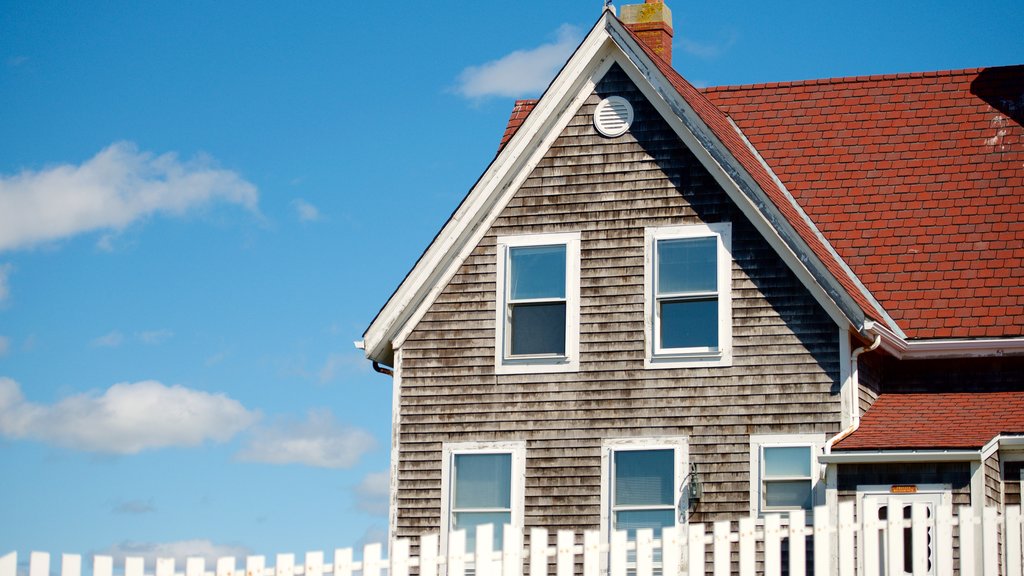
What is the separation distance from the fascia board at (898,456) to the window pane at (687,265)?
2.91 metres

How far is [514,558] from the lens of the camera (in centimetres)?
1193

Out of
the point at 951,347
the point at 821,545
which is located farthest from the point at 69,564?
the point at 951,347

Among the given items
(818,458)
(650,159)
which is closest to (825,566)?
→ (818,458)

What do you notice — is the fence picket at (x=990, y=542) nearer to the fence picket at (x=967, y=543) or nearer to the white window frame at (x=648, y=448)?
the fence picket at (x=967, y=543)

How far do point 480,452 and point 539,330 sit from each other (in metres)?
1.71

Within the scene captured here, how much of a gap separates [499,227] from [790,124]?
→ 5.41 meters

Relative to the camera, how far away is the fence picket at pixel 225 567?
1033 cm

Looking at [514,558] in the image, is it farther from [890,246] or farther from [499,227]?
[890,246]

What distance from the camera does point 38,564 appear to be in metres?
9.29

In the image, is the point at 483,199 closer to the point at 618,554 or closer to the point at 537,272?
the point at 537,272

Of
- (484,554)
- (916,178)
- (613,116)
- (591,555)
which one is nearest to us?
(484,554)

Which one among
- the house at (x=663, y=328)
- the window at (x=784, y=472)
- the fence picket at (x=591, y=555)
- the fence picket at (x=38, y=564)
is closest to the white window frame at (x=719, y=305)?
the house at (x=663, y=328)

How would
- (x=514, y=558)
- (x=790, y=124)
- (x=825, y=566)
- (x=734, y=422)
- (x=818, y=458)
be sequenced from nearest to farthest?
(x=514, y=558), (x=825, y=566), (x=818, y=458), (x=734, y=422), (x=790, y=124)

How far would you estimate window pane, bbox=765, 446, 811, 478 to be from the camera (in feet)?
57.7
